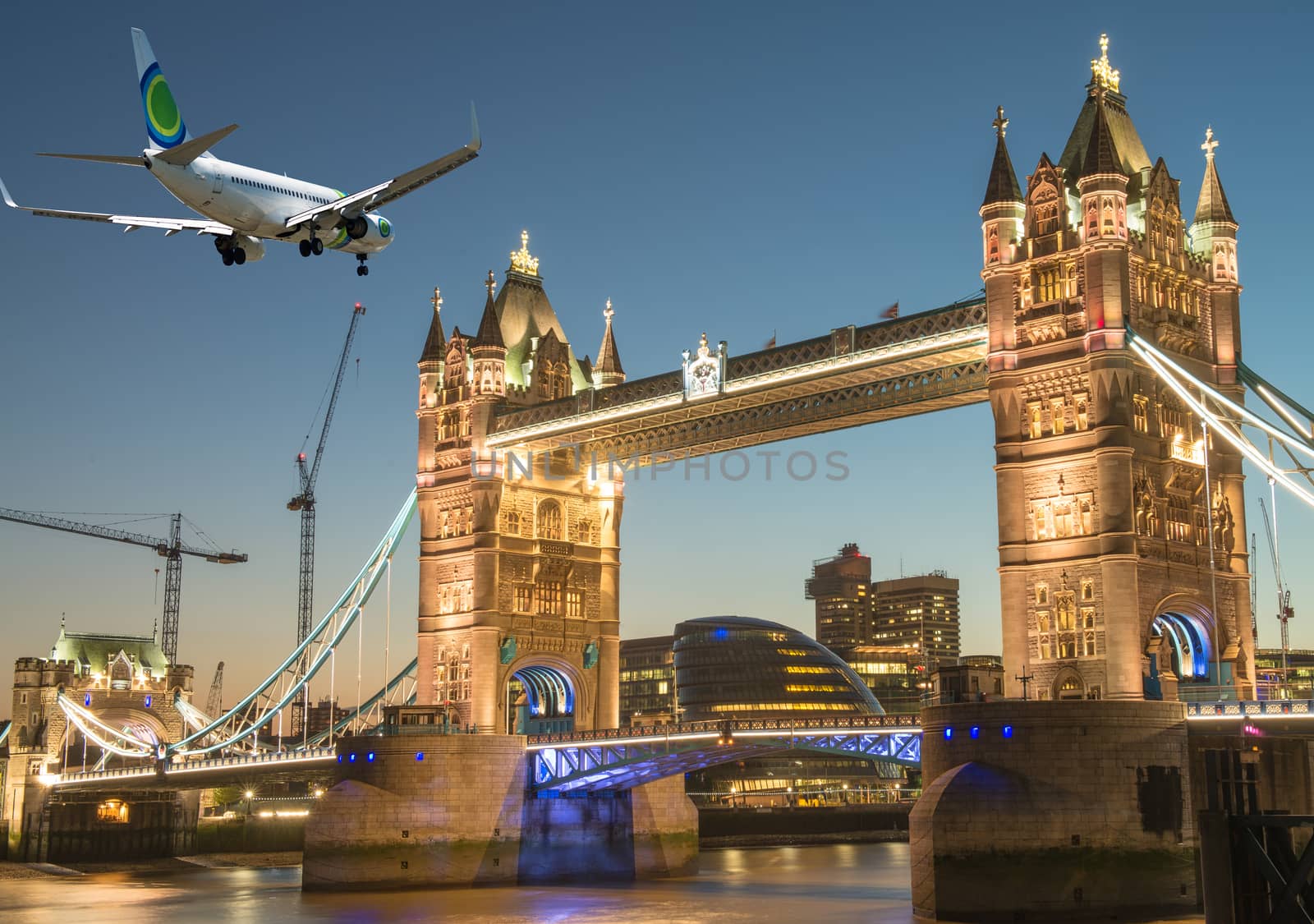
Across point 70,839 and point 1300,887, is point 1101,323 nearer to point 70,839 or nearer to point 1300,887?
point 1300,887

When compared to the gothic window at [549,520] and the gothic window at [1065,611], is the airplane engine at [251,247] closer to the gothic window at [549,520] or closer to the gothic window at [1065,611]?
the gothic window at [1065,611]

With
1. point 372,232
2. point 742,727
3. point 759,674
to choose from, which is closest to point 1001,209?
point 742,727

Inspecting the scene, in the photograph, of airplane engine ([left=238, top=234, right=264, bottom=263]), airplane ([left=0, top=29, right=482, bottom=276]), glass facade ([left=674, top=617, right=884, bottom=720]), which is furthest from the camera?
glass facade ([left=674, top=617, right=884, bottom=720])

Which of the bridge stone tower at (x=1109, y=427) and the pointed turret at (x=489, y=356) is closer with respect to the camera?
the bridge stone tower at (x=1109, y=427)

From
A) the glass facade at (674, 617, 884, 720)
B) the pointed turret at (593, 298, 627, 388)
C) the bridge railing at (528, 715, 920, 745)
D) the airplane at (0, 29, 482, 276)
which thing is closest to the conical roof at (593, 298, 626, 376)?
the pointed turret at (593, 298, 627, 388)

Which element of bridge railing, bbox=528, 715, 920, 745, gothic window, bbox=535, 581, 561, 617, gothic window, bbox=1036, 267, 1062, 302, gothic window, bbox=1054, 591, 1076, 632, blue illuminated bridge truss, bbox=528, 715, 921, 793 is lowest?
blue illuminated bridge truss, bbox=528, 715, 921, 793

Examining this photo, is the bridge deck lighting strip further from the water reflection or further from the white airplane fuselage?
the white airplane fuselage

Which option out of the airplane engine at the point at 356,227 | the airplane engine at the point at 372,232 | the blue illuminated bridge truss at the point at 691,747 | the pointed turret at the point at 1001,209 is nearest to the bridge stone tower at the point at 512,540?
the blue illuminated bridge truss at the point at 691,747
